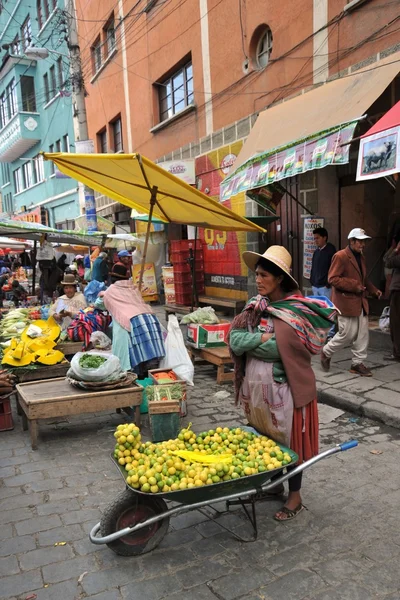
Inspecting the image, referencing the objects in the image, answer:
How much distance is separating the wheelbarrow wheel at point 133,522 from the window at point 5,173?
119 feet

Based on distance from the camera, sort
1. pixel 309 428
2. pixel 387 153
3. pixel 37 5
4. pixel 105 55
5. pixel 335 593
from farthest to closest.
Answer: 1. pixel 37 5
2. pixel 105 55
3. pixel 387 153
4. pixel 309 428
5. pixel 335 593

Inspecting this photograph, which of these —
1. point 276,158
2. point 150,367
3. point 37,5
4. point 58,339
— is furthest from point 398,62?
point 37,5

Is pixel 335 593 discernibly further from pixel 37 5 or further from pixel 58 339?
pixel 37 5

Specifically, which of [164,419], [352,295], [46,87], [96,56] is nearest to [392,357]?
[352,295]

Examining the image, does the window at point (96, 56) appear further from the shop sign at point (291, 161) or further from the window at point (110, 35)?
the shop sign at point (291, 161)

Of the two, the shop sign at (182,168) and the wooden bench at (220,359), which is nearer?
the wooden bench at (220,359)

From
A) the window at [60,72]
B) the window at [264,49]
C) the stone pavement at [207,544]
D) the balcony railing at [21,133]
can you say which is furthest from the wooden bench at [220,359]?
the balcony railing at [21,133]

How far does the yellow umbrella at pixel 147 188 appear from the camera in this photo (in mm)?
4629

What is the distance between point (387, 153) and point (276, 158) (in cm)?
220

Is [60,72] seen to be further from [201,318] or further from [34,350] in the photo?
[34,350]

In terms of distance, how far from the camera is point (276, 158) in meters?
6.92

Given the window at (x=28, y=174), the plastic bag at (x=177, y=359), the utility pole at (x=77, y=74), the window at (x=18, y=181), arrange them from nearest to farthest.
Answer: the plastic bag at (x=177, y=359) < the utility pole at (x=77, y=74) < the window at (x=28, y=174) < the window at (x=18, y=181)

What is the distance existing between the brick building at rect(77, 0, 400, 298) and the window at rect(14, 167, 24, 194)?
18331 mm

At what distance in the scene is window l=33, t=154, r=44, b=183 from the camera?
1110 inches
